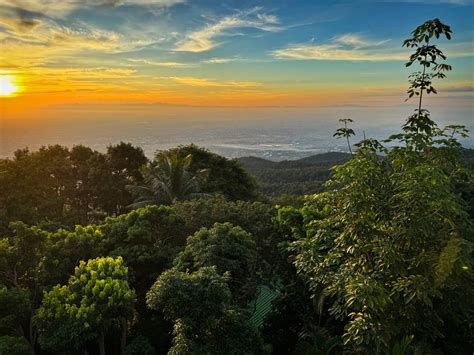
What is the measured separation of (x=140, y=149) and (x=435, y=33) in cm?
2519

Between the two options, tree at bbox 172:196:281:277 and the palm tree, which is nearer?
tree at bbox 172:196:281:277

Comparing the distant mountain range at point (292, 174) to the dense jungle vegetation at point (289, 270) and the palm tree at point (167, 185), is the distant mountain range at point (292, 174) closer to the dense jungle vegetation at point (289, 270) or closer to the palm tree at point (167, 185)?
the palm tree at point (167, 185)

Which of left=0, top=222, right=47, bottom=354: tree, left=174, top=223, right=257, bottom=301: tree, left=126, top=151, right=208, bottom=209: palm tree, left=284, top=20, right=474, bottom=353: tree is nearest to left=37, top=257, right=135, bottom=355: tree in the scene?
left=174, top=223, right=257, bottom=301: tree

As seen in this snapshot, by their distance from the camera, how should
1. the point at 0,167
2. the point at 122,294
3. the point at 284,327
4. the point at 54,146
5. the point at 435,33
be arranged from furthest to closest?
1. the point at 54,146
2. the point at 0,167
3. the point at 284,327
4. the point at 122,294
5. the point at 435,33

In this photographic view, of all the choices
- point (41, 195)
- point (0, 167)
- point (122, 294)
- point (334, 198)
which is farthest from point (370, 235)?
point (0, 167)

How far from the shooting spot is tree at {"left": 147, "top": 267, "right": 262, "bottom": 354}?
6.07m

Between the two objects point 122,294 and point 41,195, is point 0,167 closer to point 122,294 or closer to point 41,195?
point 41,195

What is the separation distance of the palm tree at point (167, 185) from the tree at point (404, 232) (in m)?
15.0

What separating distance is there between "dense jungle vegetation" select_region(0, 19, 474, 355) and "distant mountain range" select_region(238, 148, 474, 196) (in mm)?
28029

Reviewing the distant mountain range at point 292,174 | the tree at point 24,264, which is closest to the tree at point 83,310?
the tree at point 24,264

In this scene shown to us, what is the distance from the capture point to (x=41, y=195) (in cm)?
2097

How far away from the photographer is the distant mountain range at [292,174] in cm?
4768

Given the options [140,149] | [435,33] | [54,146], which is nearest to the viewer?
[435,33]

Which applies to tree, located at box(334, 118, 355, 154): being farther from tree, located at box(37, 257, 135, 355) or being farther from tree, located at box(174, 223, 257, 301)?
tree, located at box(37, 257, 135, 355)
